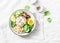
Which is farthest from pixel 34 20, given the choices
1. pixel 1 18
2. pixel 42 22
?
pixel 1 18

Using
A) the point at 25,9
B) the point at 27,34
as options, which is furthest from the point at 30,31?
the point at 25,9

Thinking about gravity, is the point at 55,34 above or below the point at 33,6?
below

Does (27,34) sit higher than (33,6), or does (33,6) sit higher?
(33,6)

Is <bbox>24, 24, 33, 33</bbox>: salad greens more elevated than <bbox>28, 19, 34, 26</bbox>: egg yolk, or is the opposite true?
<bbox>28, 19, 34, 26</bbox>: egg yolk

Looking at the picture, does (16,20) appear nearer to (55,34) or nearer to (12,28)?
(12,28)

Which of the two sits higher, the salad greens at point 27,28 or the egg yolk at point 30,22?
the egg yolk at point 30,22

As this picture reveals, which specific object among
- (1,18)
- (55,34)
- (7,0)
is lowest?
(55,34)

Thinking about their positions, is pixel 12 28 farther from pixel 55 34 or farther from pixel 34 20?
pixel 55 34
